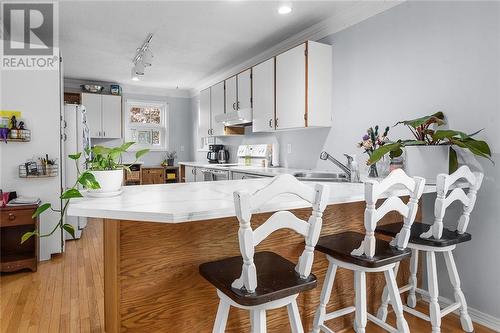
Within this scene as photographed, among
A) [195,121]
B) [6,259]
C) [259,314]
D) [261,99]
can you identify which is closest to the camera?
[259,314]

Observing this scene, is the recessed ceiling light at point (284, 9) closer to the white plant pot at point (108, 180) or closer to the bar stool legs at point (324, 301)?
the white plant pot at point (108, 180)

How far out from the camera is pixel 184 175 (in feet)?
18.3

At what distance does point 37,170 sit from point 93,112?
282cm

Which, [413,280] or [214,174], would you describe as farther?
[214,174]

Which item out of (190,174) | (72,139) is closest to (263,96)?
(190,174)

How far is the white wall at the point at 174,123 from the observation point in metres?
6.21

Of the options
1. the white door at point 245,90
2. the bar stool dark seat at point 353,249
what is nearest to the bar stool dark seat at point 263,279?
the bar stool dark seat at point 353,249

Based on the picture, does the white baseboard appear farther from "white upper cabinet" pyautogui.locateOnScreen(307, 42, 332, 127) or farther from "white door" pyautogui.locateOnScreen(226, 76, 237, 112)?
"white door" pyautogui.locateOnScreen(226, 76, 237, 112)

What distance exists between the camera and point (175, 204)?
1.27 metres

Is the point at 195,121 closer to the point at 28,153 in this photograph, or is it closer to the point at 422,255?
the point at 28,153

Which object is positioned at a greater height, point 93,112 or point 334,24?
point 334,24

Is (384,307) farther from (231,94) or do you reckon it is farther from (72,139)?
(72,139)

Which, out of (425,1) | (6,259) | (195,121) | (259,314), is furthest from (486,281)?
(195,121)

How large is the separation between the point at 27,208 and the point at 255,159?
8.87 feet
